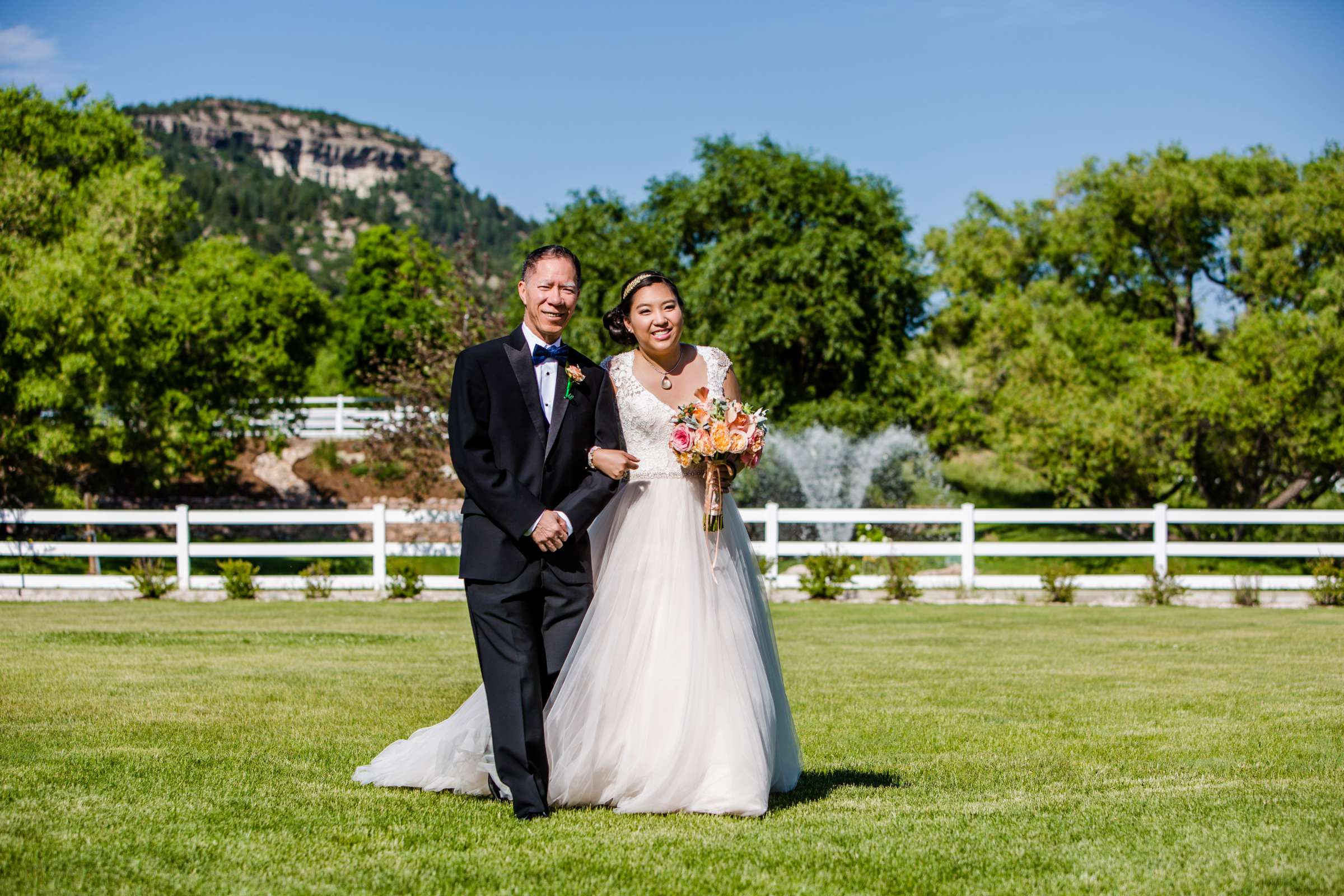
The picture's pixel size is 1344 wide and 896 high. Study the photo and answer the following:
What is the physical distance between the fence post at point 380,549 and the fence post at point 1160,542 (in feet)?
37.6

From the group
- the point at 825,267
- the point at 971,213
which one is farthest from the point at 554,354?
the point at 971,213

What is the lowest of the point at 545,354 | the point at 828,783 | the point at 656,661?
the point at 828,783

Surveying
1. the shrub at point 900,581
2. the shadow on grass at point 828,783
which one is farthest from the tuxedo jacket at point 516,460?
the shrub at point 900,581

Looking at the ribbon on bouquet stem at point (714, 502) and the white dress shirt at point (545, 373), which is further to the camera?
the ribbon on bouquet stem at point (714, 502)

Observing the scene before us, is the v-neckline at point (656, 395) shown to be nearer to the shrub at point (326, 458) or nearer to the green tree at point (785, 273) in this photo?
the green tree at point (785, 273)

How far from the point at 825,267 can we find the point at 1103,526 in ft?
37.7

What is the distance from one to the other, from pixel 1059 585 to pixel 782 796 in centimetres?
1362

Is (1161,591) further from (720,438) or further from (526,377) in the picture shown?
(526,377)

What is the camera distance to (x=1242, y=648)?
1194 centimetres

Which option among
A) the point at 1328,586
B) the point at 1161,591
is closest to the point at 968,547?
the point at 1161,591

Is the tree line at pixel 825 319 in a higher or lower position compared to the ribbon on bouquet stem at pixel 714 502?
higher

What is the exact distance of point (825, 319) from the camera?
3100cm

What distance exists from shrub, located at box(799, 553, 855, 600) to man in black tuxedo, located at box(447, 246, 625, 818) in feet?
42.6

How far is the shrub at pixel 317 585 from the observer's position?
720 inches
